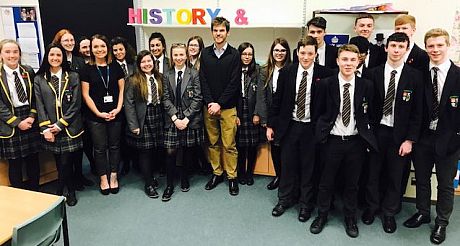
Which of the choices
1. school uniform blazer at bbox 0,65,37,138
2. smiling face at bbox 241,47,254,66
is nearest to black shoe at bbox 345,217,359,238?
smiling face at bbox 241,47,254,66

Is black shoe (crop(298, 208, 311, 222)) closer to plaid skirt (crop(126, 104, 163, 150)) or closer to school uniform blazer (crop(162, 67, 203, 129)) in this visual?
school uniform blazer (crop(162, 67, 203, 129))

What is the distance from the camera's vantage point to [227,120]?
3.60 metres

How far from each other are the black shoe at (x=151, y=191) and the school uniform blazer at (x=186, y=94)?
2.05 ft

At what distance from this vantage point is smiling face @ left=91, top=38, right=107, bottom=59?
3373mm

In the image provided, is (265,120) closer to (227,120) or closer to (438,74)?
(227,120)

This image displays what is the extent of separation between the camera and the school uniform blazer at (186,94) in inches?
140

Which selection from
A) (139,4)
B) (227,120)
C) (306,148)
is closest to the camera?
(306,148)

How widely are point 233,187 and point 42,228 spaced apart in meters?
2.02

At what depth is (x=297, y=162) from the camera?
10.6 feet

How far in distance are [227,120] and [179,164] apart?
0.68 meters

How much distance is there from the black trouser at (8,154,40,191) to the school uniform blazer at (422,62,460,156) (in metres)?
3.21

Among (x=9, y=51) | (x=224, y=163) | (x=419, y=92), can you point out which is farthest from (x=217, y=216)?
(x=9, y=51)

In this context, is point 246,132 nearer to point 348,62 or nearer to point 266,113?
point 266,113

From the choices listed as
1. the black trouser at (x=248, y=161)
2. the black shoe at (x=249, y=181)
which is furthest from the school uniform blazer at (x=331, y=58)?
the black shoe at (x=249, y=181)
